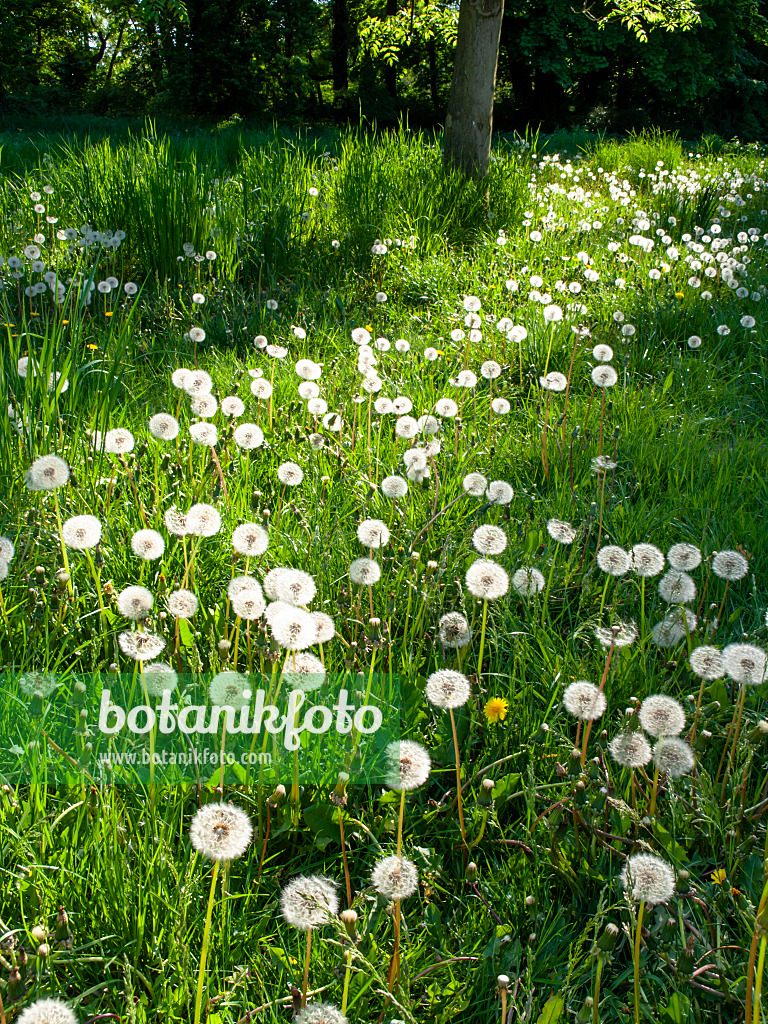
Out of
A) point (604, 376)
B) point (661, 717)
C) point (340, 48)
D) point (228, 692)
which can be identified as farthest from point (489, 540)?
point (340, 48)

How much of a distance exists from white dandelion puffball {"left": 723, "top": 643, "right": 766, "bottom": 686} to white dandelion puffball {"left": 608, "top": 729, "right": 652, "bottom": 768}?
0.72 feet

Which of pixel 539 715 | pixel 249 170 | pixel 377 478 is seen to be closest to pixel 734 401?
pixel 377 478

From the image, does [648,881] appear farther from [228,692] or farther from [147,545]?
[147,545]

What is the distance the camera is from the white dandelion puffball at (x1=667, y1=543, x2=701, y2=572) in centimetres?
165

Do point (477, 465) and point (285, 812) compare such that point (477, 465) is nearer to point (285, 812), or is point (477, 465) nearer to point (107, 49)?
point (285, 812)

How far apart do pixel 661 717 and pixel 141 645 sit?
99cm

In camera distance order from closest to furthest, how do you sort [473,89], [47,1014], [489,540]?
[47,1014], [489,540], [473,89]

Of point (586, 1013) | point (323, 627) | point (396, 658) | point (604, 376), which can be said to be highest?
point (604, 376)

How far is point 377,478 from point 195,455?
0.64 metres

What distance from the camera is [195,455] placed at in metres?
2.52

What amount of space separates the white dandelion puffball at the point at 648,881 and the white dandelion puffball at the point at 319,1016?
429 mm

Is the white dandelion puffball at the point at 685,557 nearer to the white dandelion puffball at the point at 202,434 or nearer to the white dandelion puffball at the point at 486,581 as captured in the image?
the white dandelion puffball at the point at 486,581

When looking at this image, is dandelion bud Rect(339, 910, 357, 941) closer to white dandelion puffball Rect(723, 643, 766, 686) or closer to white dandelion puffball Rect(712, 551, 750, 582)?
white dandelion puffball Rect(723, 643, 766, 686)

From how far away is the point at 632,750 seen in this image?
1.28 metres
